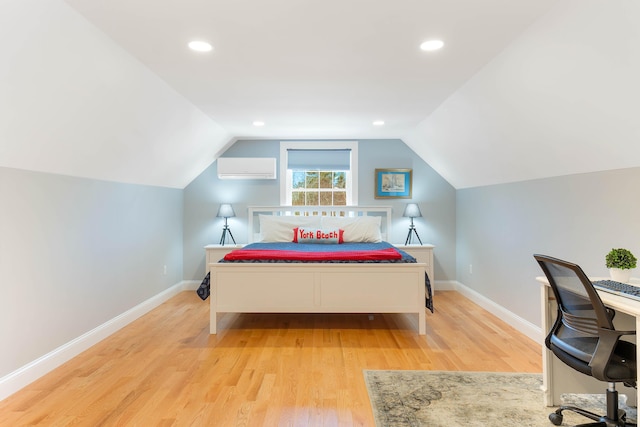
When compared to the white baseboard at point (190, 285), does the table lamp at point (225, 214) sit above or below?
above

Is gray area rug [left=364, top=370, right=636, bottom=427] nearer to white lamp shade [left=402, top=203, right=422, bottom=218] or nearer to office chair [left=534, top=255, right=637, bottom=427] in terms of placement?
office chair [left=534, top=255, right=637, bottom=427]

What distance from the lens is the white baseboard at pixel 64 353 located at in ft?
7.50

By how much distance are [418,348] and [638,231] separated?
5.81ft

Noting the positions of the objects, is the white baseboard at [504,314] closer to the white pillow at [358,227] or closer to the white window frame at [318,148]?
the white pillow at [358,227]

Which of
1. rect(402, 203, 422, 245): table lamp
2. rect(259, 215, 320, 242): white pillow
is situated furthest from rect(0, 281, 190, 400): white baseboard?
rect(402, 203, 422, 245): table lamp

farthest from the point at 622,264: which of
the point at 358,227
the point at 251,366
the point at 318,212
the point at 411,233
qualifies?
the point at 318,212

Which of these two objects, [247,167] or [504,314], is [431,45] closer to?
[504,314]

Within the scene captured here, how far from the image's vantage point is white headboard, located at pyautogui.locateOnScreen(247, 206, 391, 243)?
5254 millimetres

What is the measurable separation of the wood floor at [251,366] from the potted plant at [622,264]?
0.99 metres

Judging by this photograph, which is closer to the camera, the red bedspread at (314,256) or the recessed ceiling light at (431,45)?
the recessed ceiling light at (431,45)

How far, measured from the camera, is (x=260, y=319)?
3.89 m

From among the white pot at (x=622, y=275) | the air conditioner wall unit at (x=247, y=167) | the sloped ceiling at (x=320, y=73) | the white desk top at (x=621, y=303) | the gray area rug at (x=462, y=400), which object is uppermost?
the sloped ceiling at (x=320, y=73)

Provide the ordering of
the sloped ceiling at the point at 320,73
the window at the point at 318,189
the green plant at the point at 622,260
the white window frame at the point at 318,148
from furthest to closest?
the window at the point at 318,189 → the white window frame at the point at 318,148 → the green plant at the point at 622,260 → the sloped ceiling at the point at 320,73

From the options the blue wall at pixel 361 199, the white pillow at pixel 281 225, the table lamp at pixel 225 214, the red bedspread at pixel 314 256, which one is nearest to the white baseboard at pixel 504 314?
the blue wall at pixel 361 199
